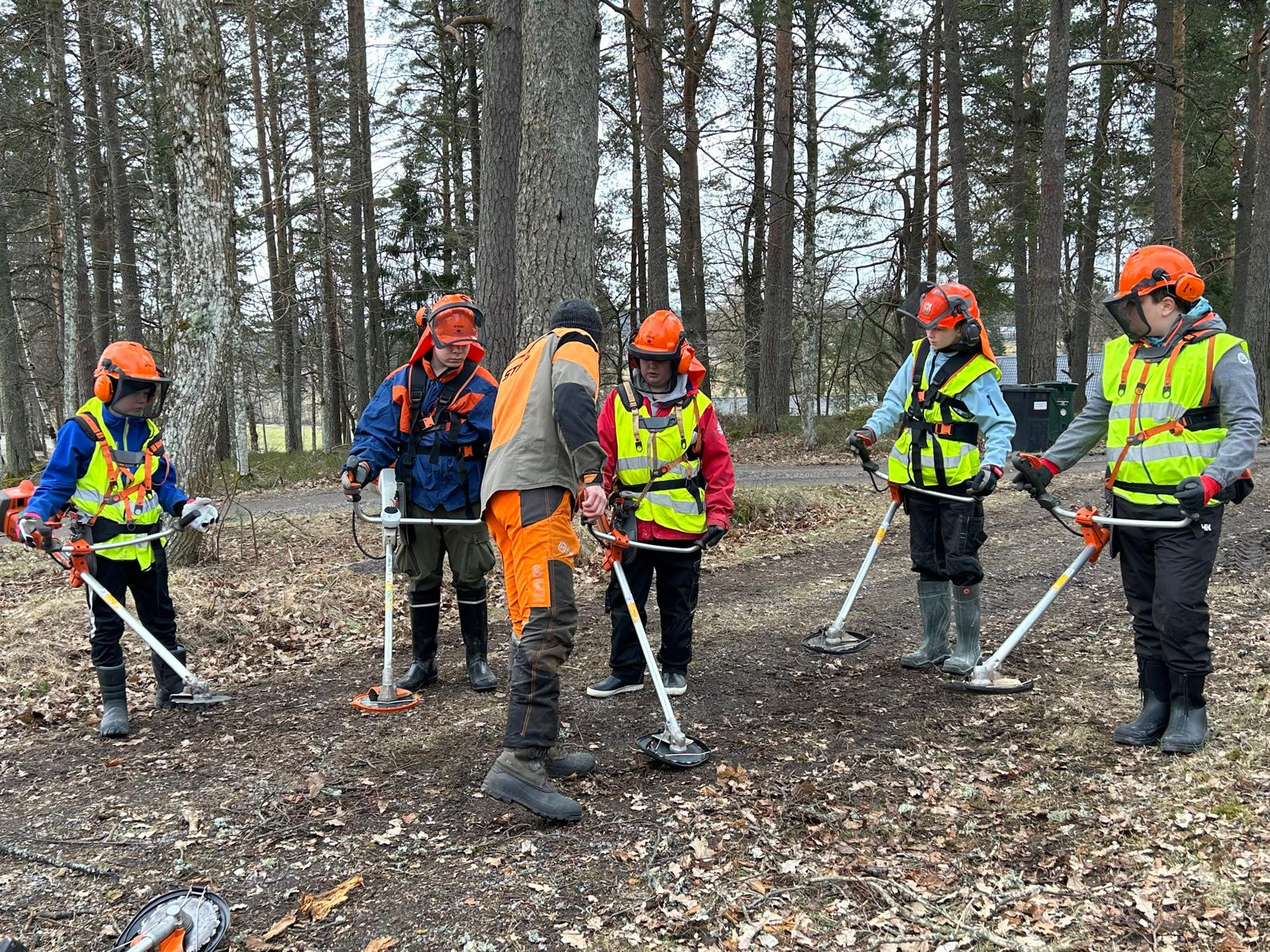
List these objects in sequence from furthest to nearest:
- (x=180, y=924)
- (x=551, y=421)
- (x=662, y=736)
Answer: (x=662, y=736)
(x=551, y=421)
(x=180, y=924)

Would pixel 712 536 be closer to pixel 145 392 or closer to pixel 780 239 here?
pixel 145 392

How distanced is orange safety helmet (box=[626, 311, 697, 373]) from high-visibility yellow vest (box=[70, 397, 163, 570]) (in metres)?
3.17

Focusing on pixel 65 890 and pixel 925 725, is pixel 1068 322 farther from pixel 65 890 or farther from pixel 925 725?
pixel 65 890

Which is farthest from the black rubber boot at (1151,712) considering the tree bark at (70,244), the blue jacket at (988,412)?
the tree bark at (70,244)

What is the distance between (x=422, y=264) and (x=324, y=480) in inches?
341

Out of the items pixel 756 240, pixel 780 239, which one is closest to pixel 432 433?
pixel 780 239

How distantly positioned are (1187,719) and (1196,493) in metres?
1.24

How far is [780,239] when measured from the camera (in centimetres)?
2070

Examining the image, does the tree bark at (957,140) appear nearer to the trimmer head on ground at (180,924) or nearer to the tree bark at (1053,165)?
the tree bark at (1053,165)

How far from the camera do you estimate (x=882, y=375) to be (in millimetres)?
28359

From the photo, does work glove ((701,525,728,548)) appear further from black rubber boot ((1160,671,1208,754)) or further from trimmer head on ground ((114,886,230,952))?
trimmer head on ground ((114,886,230,952))

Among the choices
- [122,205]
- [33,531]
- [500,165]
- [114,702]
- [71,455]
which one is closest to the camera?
[33,531]

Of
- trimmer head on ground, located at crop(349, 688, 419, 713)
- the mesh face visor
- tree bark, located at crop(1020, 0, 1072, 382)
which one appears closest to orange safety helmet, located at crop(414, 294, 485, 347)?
the mesh face visor

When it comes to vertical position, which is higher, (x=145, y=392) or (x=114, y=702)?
(x=145, y=392)
